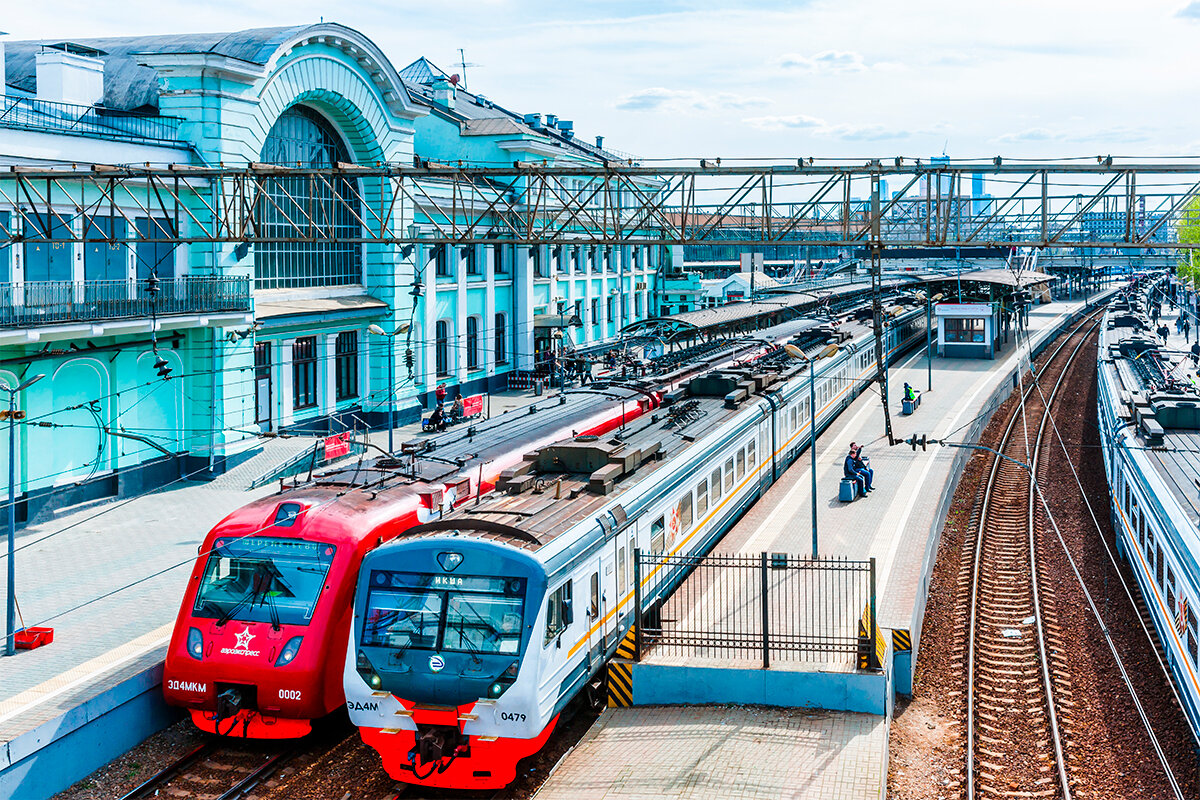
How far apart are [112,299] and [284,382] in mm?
8099

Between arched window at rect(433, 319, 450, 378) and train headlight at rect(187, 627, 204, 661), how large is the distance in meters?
28.3

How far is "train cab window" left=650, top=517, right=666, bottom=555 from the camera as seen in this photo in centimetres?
1759

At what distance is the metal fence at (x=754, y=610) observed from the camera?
15438 millimetres

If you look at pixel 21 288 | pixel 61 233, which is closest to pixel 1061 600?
pixel 21 288

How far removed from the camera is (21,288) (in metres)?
24.8

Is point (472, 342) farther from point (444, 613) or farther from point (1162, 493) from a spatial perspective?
point (444, 613)

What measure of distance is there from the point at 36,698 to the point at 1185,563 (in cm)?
1549

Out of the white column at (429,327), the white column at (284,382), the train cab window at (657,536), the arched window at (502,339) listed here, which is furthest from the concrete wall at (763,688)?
the arched window at (502,339)

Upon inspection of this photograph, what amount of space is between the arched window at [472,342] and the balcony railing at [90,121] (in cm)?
1663

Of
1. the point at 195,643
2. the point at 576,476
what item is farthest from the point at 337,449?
the point at 195,643

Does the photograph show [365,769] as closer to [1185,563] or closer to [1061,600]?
[1185,563]

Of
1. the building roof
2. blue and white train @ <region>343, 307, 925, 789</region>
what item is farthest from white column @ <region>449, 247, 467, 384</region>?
A: blue and white train @ <region>343, 307, 925, 789</region>

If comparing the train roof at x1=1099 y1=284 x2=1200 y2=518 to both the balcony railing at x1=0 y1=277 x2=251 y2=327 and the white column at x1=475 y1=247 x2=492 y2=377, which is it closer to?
the balcony railing at x1=0 y1=277 x2=251 y2=327

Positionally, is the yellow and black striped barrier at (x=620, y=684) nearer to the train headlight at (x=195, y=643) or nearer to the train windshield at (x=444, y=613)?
the train windshield at (x=444, y=613)
